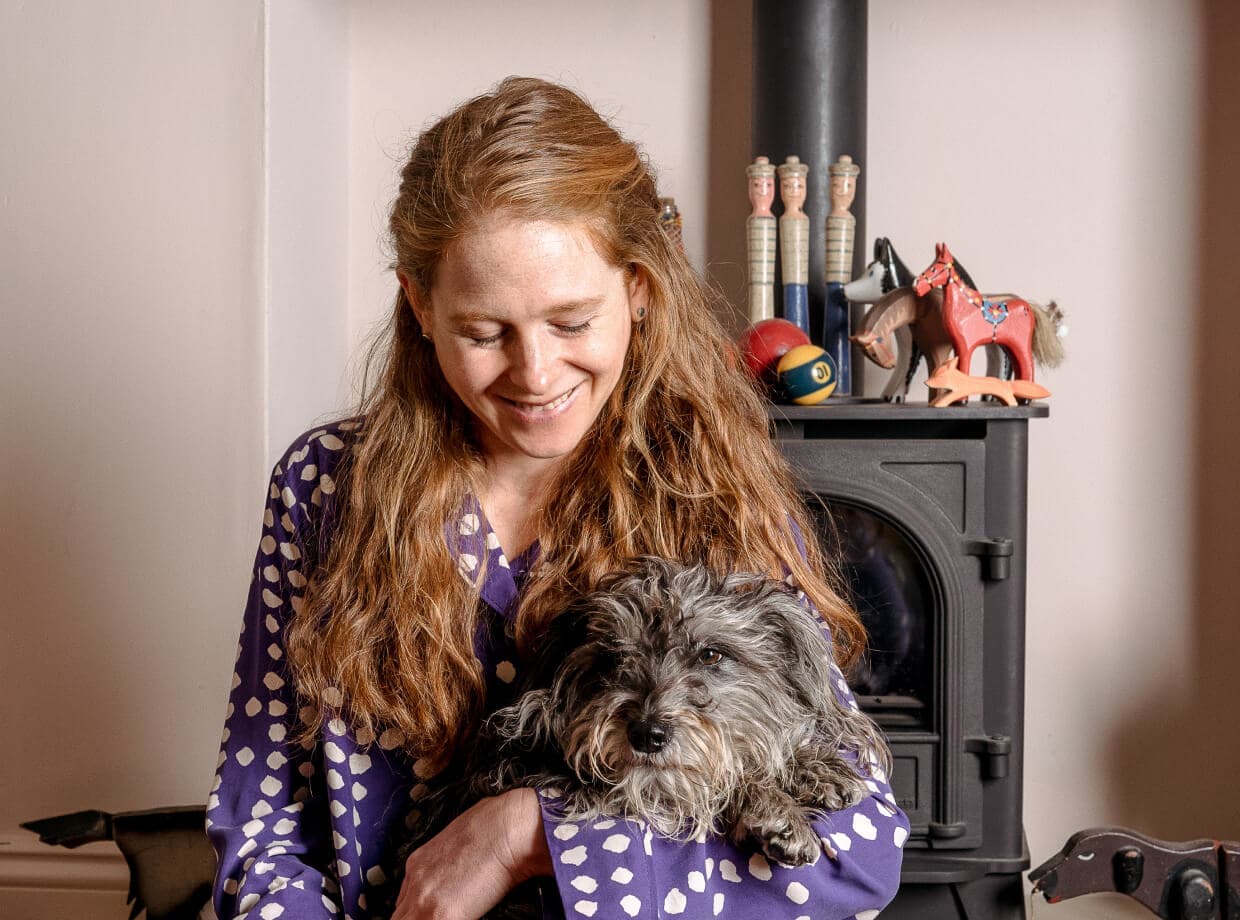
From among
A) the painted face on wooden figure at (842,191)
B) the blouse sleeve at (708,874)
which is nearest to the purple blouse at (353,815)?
the blouse sleeve at (708,874)

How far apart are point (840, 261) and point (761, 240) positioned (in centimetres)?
16

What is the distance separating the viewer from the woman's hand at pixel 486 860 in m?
1.18

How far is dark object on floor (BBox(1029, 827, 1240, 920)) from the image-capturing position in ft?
6.28

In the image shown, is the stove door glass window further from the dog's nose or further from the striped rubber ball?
the dog's nose

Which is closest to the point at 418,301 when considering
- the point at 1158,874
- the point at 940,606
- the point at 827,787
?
the point at 827,787

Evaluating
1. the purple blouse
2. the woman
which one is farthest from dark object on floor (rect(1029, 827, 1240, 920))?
the purple blouse

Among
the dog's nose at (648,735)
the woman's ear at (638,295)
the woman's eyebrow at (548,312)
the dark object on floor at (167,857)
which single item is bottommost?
the dark object on floor at (167,857)

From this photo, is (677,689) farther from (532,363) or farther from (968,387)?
(968,387)

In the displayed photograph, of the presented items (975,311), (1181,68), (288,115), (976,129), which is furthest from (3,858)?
(1181,68)

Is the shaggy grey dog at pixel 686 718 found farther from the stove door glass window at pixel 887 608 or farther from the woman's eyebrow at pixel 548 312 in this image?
the stove door glass window at pixel 887 608

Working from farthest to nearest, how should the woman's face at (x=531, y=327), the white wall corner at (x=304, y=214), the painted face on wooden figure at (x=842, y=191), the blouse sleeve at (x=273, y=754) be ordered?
the white wall corner at (x=304, y=214), the painted face on wooden figure at (x=842, y=191), the blouse sleeve at (x=273, y=754), the woman's face at (x=531, y=327)

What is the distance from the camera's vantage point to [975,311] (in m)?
2.18

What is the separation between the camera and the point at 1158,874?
75.9 inches

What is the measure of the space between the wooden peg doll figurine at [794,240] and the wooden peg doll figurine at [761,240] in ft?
0.08
